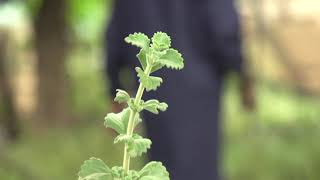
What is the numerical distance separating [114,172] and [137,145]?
21 mm

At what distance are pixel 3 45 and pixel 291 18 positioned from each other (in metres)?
2.55

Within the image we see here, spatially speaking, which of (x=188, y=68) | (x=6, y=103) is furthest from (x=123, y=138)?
(x=6, y=103)

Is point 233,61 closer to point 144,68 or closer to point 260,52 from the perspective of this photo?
point 144,68

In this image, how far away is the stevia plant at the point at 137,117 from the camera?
370 mm

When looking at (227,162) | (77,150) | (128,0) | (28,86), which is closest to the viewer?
→ (128,0)

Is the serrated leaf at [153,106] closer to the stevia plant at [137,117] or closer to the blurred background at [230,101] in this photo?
the stevia plant at [137,117]

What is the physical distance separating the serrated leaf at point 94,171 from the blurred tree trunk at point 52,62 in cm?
610

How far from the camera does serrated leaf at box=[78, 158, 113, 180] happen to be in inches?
14.6

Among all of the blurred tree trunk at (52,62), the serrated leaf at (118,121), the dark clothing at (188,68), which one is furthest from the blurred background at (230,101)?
the serrated leaf at (118,121)

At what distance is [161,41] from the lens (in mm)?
401

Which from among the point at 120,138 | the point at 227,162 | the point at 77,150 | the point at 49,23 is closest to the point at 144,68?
the point at 120,138

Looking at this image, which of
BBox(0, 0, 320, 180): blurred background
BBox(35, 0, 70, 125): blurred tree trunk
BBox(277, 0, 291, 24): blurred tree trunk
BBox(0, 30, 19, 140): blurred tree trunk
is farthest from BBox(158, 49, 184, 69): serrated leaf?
BBox(277, 0, 291, 24): blurred tree trunk

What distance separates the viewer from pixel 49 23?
6551 mm

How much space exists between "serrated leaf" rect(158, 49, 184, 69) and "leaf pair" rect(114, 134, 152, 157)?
0.11 ft
